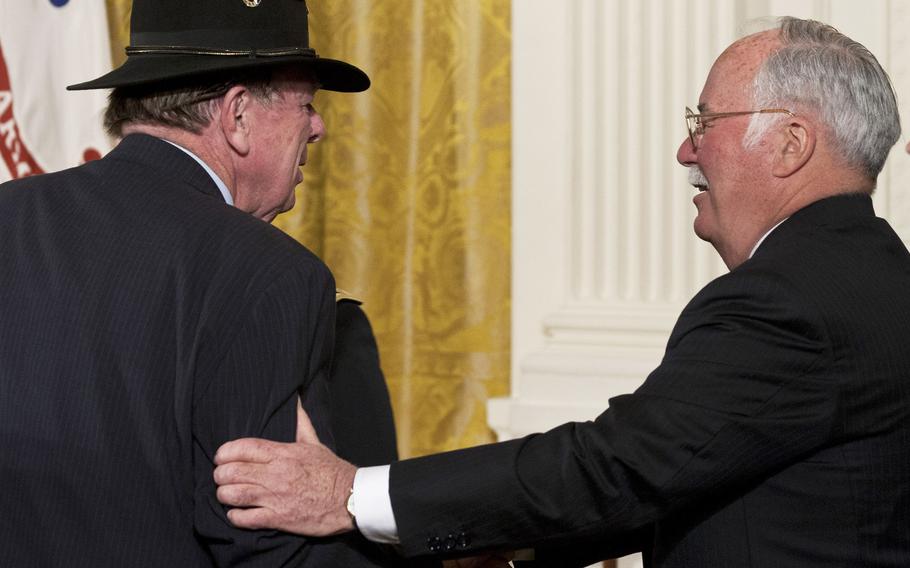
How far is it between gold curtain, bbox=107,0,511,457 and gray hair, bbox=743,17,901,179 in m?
2.10

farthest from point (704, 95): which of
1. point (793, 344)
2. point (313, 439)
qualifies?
point (313, 439)

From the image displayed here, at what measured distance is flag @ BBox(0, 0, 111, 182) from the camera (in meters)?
3.43

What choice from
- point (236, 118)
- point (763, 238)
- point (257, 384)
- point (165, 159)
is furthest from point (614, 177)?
point (257, 384)

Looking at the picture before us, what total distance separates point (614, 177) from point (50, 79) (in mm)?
1653

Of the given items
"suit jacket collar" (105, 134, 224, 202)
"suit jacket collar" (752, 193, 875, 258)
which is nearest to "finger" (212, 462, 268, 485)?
"suit jacket collar" (105, 134, 224, 202)

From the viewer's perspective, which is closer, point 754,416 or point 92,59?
point 754,416

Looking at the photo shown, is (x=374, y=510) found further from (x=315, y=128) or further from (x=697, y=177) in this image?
(x=697, y=177)

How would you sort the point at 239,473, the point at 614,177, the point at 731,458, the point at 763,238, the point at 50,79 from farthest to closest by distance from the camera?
1. the point at 50,79
2. the point at 614,177
3. the point at 763,238
4. the point at 731,458
5. the point at 239,473

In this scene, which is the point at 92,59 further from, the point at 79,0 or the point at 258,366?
the point at 258,366

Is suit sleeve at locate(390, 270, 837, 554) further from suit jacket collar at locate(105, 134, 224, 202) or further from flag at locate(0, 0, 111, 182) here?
flag at locate(0, 0, 111, 182)

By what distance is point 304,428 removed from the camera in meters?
1.38

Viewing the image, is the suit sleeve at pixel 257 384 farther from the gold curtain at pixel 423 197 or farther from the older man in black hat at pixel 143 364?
the gold curtain at pixel 423 197

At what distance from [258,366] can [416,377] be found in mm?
2587

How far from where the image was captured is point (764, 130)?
1.66 metres
